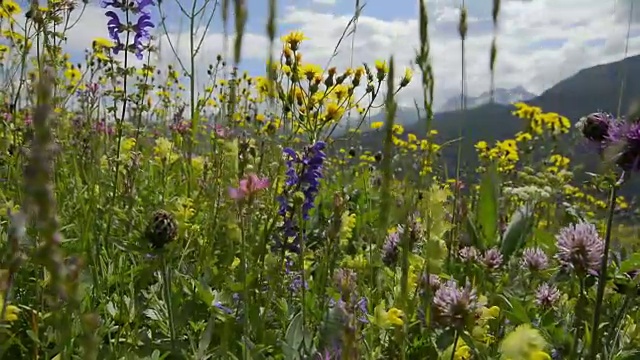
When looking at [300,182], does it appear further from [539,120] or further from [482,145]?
[539,120]

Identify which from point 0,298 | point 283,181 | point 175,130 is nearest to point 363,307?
point 283,181

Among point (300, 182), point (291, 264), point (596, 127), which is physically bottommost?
point (291, 264)

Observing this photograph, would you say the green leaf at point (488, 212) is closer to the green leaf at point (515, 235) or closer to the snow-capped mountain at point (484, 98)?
the green leaf at point (515, 235)

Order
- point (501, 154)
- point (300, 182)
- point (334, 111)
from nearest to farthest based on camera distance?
point (300, 182)
point (334, 111)
point (501, 154)

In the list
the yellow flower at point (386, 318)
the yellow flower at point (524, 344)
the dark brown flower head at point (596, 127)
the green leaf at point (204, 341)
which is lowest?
the green leaf at point (204, 341)

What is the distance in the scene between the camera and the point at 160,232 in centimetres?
112

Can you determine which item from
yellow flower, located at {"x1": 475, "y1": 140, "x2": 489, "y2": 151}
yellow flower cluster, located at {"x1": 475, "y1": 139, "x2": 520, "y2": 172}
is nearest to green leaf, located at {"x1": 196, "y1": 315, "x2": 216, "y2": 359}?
yellow flower cluster, located at {"x1": 475, "y1": 139, "x2": 520, "y2": 172}

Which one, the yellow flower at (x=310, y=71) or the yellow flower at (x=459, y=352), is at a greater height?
the yellow flower at (x=310, y=71)

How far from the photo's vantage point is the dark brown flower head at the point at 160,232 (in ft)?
3.68

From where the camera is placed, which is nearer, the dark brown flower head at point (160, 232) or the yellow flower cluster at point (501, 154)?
the dark brown flower head at point (160, 232)

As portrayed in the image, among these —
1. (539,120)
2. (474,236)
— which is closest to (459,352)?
(474,236)

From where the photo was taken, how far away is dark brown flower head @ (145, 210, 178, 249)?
44.2 inches

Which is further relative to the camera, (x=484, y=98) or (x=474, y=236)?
(x=474, y=236)

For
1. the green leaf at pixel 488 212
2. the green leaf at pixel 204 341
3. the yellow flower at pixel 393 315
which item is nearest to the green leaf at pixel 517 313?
the yellow flower at pixel 393 315
